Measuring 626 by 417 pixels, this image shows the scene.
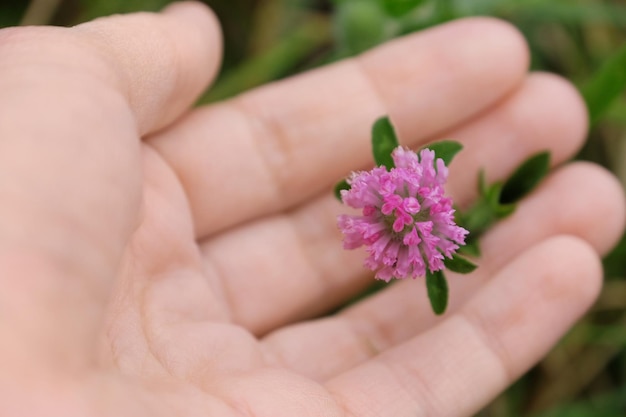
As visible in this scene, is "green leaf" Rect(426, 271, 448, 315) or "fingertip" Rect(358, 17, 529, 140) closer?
"green leaf" Rect(426, 271, 448, 315)

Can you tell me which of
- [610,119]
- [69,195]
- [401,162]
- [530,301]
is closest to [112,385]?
[69,195]

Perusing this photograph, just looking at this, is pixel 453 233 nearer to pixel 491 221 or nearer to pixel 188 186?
pixel 491 221

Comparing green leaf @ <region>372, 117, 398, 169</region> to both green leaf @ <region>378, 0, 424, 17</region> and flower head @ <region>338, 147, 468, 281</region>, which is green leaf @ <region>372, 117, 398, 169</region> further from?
green leaf @ <region>378, 0, 424, 17</region>

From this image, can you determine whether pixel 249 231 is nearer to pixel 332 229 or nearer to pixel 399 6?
pixel 332 229

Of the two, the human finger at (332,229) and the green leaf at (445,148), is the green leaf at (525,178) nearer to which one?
the human finger at (332,229)

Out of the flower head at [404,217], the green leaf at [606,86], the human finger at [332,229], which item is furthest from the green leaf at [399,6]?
the flower head at [404,217]

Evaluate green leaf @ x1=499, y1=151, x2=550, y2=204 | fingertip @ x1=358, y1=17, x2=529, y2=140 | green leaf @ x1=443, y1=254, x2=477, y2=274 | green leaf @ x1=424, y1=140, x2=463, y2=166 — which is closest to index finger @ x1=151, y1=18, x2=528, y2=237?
fingertip @ x1=358, y1=17, x2=529, y2=140
